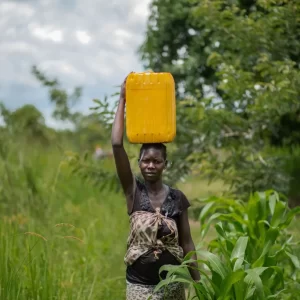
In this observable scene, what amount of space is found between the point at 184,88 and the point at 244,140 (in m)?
2.05

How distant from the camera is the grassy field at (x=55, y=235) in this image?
3859 mm

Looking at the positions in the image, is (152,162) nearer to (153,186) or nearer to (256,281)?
(153,186)

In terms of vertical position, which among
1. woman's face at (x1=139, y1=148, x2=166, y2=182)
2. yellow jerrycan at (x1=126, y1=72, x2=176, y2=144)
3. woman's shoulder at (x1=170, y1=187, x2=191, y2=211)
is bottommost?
woman's shoulder at (x1=170, y1=187, x2=191, y2=211)

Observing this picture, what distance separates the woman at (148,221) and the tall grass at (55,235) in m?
0.33

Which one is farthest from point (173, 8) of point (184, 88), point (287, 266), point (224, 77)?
point (287, 266)

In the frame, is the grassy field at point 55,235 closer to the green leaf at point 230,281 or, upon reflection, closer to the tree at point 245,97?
the green leaf at point 230,281

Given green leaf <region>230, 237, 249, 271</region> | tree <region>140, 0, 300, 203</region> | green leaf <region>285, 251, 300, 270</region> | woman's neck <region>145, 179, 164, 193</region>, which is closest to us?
woman's neck <region>145, 179, 164, 193</region>

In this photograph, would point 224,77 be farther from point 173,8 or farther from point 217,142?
point 173,8

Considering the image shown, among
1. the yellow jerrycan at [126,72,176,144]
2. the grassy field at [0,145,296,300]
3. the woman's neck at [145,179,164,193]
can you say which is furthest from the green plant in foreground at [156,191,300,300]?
the grassy field at [0,145,296,300]

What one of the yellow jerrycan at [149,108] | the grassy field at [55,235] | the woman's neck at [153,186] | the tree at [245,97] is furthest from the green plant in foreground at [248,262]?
the tree at [245,97]

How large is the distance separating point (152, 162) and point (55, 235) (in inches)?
69.6

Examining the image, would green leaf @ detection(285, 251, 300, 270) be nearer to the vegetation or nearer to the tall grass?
the vegetation

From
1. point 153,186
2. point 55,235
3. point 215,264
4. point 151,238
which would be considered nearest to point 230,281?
point 215,264

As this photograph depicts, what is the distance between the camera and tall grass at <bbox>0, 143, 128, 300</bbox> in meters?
3.86
